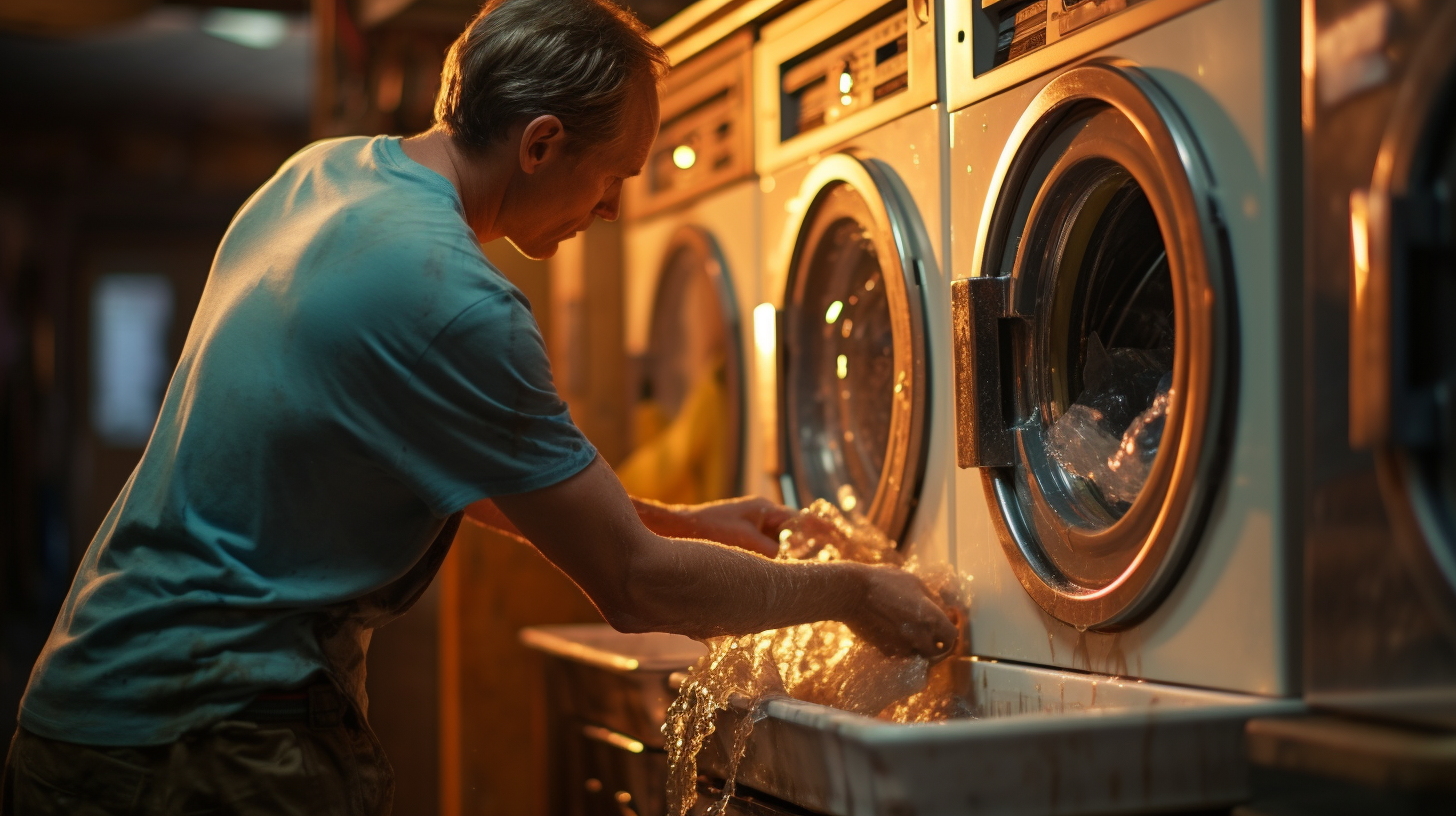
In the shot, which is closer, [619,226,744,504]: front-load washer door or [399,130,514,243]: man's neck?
[399,130,514,243]: man's neck

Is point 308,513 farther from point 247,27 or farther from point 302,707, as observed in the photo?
point 247,27

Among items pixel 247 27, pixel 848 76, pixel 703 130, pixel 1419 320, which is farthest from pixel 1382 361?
pixel 247 27

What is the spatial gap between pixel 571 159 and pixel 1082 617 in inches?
30.0

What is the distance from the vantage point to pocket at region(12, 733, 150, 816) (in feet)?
3.95

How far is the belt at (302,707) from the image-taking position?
1232 mm

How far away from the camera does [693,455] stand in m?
2.56

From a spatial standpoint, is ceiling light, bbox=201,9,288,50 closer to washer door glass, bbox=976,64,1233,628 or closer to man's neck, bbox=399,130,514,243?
man's neck, bbox=399,130,514,243

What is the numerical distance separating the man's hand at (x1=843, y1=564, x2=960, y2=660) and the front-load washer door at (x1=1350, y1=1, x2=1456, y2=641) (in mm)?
595

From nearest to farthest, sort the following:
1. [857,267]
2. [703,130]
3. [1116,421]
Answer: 1. [1116,421]
2. [857,267]
3. [703,130]

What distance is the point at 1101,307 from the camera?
5.19 feet

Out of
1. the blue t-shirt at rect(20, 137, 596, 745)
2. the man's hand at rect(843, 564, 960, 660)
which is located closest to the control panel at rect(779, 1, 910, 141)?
the man's hand at rect(843, 564, 960, 660)

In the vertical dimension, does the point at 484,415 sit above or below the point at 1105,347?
below

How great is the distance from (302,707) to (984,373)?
0.88 meters

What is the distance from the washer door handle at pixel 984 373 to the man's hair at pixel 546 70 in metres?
0.50
